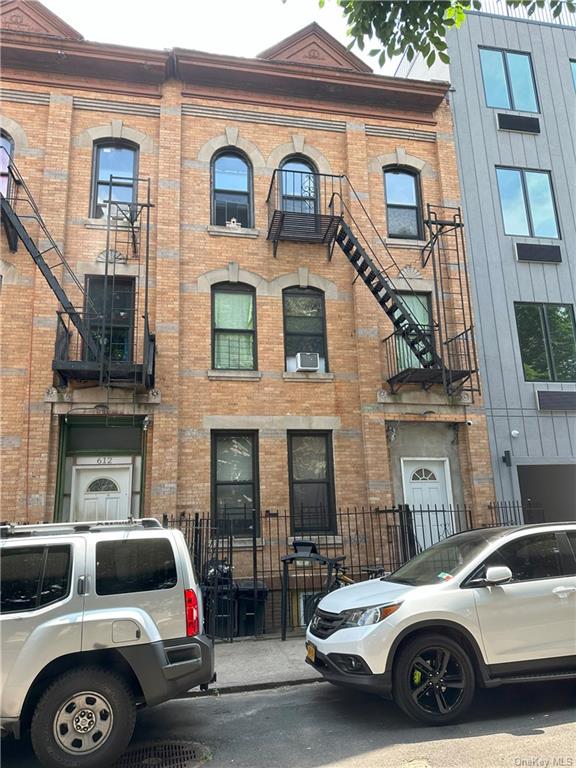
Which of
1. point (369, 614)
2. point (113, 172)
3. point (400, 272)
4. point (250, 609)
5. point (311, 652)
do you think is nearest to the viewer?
point (369, 614)

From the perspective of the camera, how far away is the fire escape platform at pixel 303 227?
40.3 feet

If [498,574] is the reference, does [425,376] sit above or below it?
above

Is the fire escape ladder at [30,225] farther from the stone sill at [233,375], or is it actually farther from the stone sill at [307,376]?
Result: the stone sill at [307,376]

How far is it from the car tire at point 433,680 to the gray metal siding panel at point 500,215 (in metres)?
7.47

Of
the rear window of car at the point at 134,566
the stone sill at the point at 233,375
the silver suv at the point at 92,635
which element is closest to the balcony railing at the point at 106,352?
the stone sill at the point at 233,375

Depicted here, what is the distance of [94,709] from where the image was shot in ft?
15.2

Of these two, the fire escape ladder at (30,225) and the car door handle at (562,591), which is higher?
the fire escape ladder at (30,225)

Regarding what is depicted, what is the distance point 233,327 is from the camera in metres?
12.4

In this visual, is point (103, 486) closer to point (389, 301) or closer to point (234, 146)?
point (389, 301)

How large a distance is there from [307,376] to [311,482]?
2.23 metres

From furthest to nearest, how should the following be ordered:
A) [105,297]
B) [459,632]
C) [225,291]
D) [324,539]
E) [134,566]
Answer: [225,291], [324,539], [105,297], [459,632], [134,566]

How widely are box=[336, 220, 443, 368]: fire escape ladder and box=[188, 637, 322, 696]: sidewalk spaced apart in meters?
6.03

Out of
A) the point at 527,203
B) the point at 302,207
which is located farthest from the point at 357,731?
the point at 527,203

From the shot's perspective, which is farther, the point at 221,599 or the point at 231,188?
the point at 231,188
